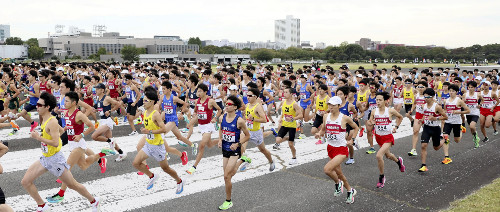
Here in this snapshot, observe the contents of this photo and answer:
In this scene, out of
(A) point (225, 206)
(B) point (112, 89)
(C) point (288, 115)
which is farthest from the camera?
(B) point (112, 89)

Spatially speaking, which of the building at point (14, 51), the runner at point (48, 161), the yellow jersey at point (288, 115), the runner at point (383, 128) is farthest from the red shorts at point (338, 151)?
the building at point (14, 51)

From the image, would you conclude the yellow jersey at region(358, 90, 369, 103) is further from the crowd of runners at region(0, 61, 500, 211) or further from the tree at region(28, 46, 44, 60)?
the tree at region(28, 46, 44, 60)

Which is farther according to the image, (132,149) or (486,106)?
(486,106)

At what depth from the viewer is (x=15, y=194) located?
7148 millimetres

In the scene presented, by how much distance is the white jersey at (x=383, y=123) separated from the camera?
8.04 metres

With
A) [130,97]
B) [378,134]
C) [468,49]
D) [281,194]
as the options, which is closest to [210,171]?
[281,194]

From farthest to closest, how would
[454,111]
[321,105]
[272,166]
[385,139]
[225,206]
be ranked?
[321,105] < [454,111] < [272,166] < [385,139] < [225,206]

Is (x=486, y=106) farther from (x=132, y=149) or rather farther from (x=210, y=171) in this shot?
(x=132, y=149)

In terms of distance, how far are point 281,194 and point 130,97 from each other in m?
8.97

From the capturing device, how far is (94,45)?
149375mm

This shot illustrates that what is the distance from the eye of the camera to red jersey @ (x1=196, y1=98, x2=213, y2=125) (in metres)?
9.23

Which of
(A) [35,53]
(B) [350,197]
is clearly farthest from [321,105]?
(A) [35,53]

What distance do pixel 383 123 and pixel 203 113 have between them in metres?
4.23

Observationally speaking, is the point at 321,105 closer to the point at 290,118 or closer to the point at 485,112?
the point at 290,118
